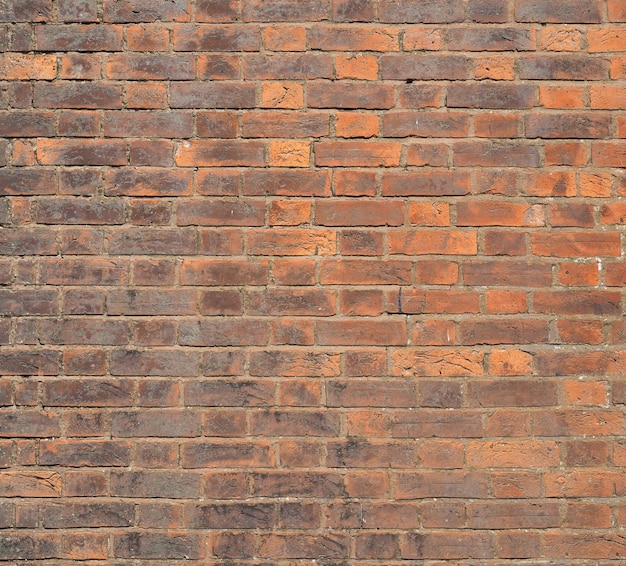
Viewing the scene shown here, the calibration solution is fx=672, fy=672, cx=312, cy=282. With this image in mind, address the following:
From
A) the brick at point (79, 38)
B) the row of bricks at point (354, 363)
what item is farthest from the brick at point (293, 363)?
the brick at point (79, 38)

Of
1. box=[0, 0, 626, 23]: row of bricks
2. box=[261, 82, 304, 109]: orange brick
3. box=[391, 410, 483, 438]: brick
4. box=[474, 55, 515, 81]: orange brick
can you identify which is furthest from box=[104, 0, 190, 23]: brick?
box=[391, 410, 483, 438]: brick

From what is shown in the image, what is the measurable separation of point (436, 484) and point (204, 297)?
941mm

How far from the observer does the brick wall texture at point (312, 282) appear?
83.0 inches

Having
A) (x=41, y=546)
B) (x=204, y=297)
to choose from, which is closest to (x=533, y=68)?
(x=204, y=297)

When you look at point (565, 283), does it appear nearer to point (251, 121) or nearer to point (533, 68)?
point (533, 68)

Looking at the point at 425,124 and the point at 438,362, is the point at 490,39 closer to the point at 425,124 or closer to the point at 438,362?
the point at 425,124

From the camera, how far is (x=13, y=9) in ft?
7.20

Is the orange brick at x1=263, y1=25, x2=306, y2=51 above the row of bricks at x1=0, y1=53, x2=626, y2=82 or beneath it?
above

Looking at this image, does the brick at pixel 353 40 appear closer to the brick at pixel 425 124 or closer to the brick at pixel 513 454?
the brick at pixel 425 124

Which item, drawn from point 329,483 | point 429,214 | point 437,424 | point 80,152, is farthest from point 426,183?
point 80,152

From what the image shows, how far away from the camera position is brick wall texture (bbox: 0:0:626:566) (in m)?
2.11

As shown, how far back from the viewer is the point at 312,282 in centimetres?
215


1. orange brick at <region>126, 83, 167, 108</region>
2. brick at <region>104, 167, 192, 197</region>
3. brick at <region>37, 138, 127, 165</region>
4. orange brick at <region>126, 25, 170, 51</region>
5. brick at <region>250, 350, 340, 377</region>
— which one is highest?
orange brick at <region>126, 25, 170, 51</region>

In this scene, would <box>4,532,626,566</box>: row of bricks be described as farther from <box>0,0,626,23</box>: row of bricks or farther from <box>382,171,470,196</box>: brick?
<box>0,0,626,23</box>: row of bricks
